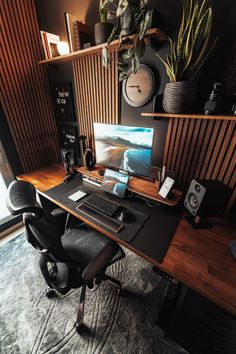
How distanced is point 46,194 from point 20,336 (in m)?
1.11

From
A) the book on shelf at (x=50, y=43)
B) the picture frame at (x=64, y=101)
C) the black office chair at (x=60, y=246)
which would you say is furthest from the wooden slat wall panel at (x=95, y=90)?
the black office chair at (x=60, y=246)

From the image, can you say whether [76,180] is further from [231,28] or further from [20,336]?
[231,28]

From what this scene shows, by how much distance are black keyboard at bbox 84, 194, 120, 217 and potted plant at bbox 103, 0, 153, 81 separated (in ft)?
3.38

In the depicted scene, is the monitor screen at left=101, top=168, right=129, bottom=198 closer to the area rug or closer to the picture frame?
the area rug

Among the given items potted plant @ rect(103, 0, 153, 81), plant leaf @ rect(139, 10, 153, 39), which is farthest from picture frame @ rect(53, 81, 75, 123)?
plant leaf @ rect(139, 10, 153, 39)

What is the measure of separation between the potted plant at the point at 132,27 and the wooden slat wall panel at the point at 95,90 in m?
0.30

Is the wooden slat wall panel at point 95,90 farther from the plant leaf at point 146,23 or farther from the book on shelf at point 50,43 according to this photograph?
the plant leaf at point 146,23

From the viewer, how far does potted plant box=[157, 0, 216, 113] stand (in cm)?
90

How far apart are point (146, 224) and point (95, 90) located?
4.63ft

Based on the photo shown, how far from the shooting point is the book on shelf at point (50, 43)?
5.04 ft

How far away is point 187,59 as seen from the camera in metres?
0.96

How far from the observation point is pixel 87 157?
1.73 metres

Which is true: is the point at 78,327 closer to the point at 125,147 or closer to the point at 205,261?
the point at 205,261

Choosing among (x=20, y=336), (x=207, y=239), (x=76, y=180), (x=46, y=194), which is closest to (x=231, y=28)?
(x=207, y=239)
